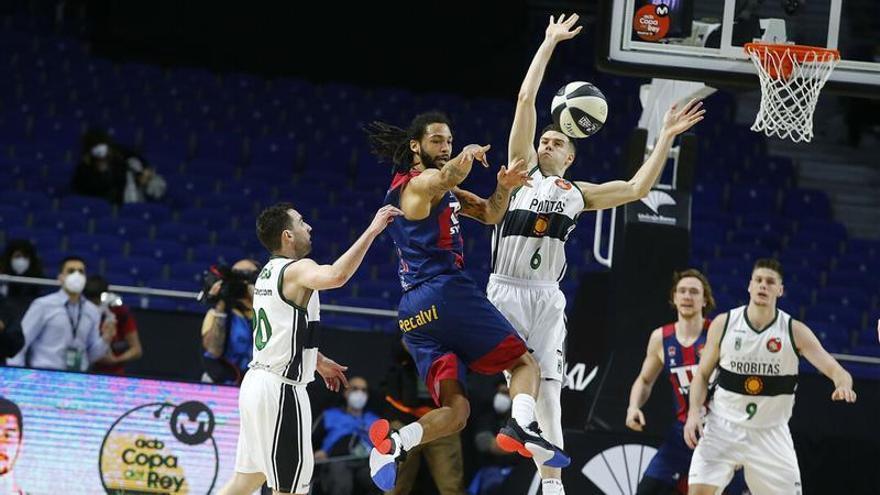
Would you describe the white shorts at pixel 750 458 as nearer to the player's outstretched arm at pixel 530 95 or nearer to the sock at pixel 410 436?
the player's outstretched arm at pixel 530 95

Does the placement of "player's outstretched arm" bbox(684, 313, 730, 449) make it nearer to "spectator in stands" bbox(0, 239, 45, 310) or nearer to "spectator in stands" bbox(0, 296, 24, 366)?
"spectator in stands" bbox(0, 296, 24, 366)

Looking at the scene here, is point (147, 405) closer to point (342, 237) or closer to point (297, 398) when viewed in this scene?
point (297, 398)

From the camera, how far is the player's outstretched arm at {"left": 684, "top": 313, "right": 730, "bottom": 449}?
10.0 metres

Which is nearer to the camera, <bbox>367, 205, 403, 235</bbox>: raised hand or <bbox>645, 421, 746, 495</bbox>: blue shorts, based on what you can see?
<bbox>367, 205, 403, 235</bbox>: raised hand

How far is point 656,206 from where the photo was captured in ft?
40.6

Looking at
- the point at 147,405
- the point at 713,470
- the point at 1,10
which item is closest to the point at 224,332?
the point at 147,405

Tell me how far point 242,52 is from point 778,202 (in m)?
8.74

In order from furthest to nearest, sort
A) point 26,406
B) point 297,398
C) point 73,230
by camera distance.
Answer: point 73,230 < point 26,406 < point 297,398

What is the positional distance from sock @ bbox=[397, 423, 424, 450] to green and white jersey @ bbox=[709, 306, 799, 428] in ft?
10.6

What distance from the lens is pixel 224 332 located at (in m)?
11.0

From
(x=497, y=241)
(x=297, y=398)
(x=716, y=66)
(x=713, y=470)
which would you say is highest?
(x=716, y=66)

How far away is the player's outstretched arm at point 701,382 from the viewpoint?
1000 centimetres

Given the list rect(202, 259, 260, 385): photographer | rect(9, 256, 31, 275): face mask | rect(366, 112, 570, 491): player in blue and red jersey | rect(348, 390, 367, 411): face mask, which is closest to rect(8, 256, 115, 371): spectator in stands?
rect(202, 259, 260, 385): photographer

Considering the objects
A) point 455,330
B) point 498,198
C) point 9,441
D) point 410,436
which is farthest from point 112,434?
point 498,198
